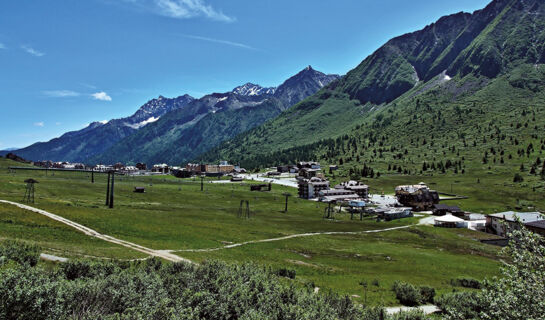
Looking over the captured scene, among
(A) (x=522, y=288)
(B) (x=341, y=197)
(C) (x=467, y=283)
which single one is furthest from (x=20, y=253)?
(B) (x=341, y=197)

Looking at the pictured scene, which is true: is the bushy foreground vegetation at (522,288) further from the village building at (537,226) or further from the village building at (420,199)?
the village building at (420,199)

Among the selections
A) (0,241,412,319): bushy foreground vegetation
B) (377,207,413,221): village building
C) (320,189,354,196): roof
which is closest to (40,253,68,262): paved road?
(0,241,412,319): bushy foreground vegetation

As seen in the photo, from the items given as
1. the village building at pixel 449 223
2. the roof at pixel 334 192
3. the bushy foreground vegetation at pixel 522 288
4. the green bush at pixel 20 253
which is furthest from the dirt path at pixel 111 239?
the roof at pixel 334 192

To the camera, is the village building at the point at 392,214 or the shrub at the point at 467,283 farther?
the village building at the point at 392,214

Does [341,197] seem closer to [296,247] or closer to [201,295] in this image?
[296,247]

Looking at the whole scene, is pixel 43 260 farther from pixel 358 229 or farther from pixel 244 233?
pixel 358 229

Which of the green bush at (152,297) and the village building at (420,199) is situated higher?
the green bush at (152,297)

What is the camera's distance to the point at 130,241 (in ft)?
163

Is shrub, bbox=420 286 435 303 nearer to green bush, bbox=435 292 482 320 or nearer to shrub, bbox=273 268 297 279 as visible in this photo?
green bush, bbox=435 292 482 320

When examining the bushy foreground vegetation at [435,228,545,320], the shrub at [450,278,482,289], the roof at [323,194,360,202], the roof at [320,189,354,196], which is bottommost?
the shrub at [450,278,482,289]

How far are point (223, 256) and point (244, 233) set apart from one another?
22820 millimetres

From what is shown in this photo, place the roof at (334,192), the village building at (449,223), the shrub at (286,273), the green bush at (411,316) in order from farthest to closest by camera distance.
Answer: the roof at (334,192)
the village building at (449,223)
the shrub at (286,273)
the green bush at (411,316)

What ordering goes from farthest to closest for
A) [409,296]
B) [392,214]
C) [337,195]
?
[337,195] → [392,214] → [409,296]

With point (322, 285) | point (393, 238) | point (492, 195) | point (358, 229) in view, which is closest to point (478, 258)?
point (393, 238)
